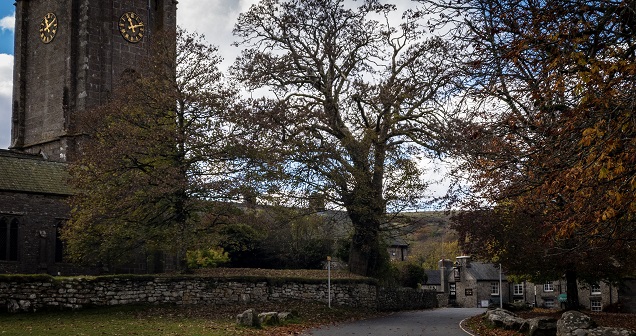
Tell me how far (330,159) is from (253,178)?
428cm

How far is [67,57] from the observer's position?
50.6 m

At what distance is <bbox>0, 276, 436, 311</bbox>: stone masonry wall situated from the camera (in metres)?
24.3

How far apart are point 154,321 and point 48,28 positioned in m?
35.4

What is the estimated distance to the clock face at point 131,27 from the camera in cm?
5216

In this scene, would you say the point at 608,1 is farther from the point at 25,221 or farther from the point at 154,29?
the point at 154,29

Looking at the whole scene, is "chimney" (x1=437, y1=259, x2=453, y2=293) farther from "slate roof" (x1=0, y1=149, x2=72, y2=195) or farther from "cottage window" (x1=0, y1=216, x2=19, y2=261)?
"cottage window" (x1=0, y1=216, x2=19, y2=261)

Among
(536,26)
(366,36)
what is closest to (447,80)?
(536,26)

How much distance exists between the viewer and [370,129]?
109 feet

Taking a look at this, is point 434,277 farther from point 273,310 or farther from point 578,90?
point 578,90

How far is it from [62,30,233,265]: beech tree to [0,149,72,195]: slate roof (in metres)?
9.40

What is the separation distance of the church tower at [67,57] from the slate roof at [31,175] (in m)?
6.09

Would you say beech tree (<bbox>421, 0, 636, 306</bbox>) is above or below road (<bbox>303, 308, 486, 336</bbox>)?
above

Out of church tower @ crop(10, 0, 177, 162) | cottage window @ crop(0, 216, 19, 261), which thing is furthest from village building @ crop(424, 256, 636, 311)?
cottage window @ crop(0, 216, 19, 261)

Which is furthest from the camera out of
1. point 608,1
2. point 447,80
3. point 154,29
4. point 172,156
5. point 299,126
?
point 154,29
